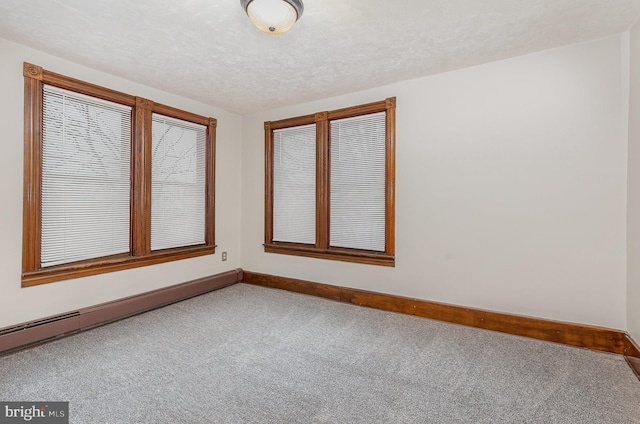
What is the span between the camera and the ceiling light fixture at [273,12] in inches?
74.5

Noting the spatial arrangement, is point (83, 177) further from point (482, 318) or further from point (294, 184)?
point (482, 318)

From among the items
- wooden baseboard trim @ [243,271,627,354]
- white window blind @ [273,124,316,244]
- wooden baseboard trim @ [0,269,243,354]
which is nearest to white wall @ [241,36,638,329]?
wooden baseboard trim @ [243,271,627,354]

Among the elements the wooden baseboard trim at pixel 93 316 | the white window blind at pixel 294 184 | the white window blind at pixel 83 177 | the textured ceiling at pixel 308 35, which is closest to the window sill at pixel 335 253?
the white window blind at pixel 294 184

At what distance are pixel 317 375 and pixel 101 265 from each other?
2.49m

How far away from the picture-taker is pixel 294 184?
423 centimetres

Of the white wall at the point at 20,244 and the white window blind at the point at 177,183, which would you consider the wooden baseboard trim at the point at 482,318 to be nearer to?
the white window blind at the point at 177,183

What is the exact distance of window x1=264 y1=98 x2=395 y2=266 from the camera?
352 centimetres

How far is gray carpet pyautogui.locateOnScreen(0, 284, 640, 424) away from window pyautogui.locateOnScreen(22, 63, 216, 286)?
32.1 inches

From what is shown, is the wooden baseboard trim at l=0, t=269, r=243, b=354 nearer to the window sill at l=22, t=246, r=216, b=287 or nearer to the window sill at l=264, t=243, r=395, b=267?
the window sill at l=22, t=246, r=216, b=287

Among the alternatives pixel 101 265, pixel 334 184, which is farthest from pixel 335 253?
pixel 101 265

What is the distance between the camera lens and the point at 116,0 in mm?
1978

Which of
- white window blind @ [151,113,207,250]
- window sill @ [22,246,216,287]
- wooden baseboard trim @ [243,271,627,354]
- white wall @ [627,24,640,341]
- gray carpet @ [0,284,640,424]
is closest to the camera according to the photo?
gray carpet @ [0,284,640,424]

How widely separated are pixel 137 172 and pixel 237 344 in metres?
2.21

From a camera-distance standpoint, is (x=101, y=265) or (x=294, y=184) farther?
(x=294, y=184)
